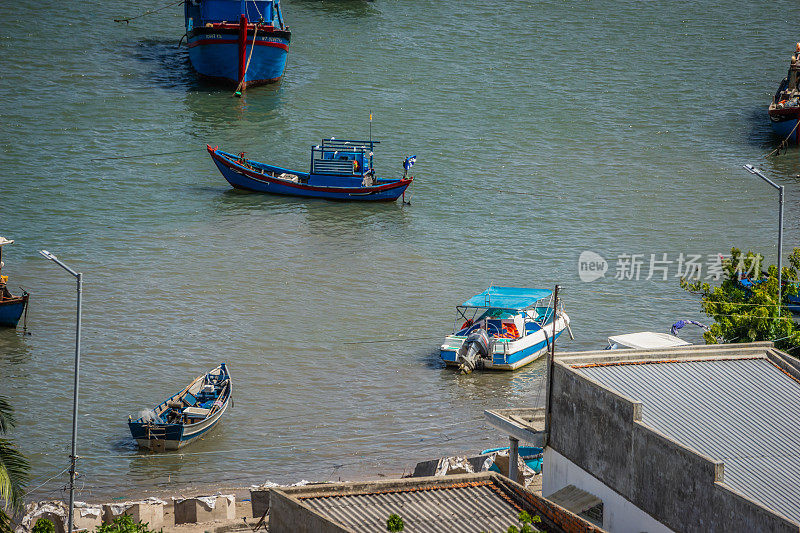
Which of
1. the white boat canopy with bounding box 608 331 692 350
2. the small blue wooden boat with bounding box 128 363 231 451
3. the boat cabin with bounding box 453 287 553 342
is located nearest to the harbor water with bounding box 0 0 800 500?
the small blue wooden boat with bounding box 128 363 231 451

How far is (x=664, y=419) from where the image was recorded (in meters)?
20.9

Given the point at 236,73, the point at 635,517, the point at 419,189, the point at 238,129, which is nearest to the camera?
the point at 635,517

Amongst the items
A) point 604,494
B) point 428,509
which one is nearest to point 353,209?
point 604,494

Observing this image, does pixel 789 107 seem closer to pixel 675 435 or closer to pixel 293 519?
pixel 675 435

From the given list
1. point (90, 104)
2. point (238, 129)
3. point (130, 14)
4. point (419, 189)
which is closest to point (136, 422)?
point (419, 189)

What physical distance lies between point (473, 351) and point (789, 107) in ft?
116

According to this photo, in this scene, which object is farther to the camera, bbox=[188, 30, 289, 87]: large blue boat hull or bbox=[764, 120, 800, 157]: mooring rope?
bbox=[188, 30, 289, 87]: large blue boat hull

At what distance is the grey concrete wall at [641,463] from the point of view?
17.8m

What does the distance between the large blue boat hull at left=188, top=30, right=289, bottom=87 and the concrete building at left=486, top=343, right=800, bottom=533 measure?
50.5 m

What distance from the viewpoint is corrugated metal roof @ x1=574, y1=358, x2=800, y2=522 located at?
19.5m

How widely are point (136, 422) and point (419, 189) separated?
1155 inches

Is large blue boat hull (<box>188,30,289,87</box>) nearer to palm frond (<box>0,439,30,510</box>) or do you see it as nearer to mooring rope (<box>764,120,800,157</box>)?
mooring rope (<box>764,120,800,157</box>)

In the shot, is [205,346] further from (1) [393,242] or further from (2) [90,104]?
(2) [90,104]

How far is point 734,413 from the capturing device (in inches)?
842
